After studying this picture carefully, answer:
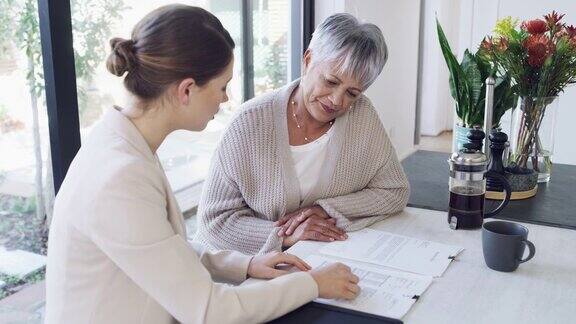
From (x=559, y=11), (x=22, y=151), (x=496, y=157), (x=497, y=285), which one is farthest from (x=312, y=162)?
(x=559, y=11)

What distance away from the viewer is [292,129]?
1666 mm

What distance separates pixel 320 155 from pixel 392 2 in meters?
2.87

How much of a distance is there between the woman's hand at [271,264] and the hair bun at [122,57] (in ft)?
1.55

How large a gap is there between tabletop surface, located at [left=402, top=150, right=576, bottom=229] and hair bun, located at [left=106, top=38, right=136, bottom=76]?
0.94m

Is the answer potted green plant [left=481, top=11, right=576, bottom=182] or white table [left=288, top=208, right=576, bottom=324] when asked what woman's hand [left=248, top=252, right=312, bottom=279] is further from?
potted green plant [left=481, top=11, right=576, bottom=182]

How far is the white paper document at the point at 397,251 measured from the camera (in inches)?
48.1

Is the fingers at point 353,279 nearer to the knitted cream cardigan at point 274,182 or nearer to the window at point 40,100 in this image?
the knitted cream cardigan at point 274,182

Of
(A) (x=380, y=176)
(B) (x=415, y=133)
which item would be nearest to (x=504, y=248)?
(A) (x=380, y=176)

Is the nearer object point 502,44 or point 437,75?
point 502,44

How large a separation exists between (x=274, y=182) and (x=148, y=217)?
26.0 inches

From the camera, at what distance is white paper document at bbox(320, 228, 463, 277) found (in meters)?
1.22

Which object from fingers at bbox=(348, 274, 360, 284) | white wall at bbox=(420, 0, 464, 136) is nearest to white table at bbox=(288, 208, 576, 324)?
fingers at bbox=(348, 274, 360, 284)

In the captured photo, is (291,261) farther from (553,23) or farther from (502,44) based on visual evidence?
(553,23)

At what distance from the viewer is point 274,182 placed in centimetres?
154
